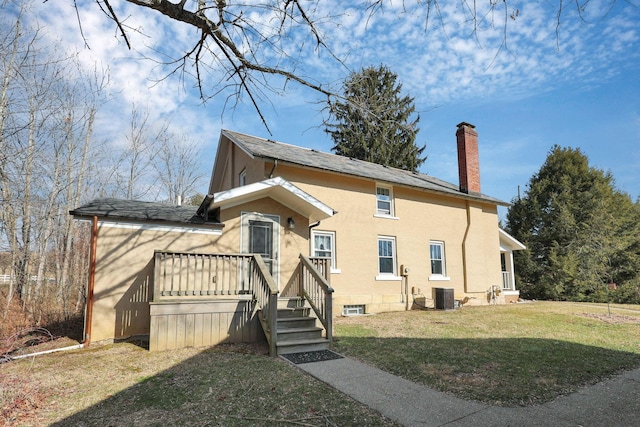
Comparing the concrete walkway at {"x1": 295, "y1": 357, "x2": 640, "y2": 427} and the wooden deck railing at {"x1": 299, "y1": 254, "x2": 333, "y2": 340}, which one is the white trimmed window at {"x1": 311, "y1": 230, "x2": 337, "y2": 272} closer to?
the wooden deck railing at {"x1": 299, "y1": 254, "x2": 333, "y2": 340}

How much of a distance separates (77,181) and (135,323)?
10.9 meters

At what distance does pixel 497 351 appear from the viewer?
7160 mm

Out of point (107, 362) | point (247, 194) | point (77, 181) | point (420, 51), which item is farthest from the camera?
point (77, 181)

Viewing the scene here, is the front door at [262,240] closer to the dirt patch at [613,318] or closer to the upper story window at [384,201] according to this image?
the upper story window at [384,201]

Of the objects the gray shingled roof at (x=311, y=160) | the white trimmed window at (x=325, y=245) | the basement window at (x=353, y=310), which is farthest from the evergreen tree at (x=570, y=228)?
the white trimmed window at (x=325, y=245)

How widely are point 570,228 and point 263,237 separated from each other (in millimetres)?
21129

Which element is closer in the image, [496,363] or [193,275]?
[496,363]

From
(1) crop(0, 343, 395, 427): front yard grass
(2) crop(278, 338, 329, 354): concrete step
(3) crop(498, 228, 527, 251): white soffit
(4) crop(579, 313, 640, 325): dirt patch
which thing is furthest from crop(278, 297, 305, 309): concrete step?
(3) crop(498, 228, 527, 251): white soffit

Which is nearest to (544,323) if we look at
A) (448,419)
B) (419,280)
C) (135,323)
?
(419,280)

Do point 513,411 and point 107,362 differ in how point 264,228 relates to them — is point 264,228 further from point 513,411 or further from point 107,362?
point 513,411

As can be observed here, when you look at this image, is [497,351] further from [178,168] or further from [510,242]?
[178,168]

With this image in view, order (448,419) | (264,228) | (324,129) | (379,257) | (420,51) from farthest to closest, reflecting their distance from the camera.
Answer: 1. (379,257)
2. (264,228)
3. (324,129)
4. (420,51)
5. (448,419)

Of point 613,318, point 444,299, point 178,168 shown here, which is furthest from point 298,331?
point 178,168

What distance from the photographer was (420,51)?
435cm
